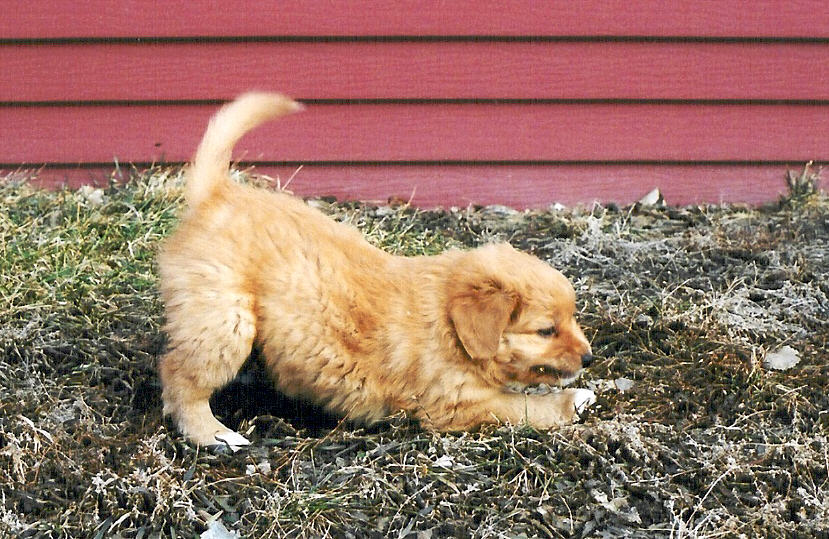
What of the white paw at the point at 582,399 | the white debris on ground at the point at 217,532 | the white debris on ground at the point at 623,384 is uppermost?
the white paw at the point at 582,399

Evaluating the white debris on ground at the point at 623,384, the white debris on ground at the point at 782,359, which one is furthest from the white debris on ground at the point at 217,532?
the white debris on ground at the point at 782,359

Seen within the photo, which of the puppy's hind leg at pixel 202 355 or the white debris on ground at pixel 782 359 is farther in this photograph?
the white debris on ground at pixel 782 359

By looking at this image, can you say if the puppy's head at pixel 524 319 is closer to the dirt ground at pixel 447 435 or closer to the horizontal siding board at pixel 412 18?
the dirt ground at pixel 447 435

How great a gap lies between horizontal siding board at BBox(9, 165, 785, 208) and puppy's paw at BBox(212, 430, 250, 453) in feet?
8.08

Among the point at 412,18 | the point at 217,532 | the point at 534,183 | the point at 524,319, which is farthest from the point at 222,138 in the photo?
the point at 534,183

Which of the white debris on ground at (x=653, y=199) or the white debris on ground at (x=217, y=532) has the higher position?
the white debris on ground at (x=653, y=199)

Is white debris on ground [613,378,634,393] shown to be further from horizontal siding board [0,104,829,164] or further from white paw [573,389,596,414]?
horizontal siding board [0,104,829,164]

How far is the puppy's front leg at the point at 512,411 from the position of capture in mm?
3471

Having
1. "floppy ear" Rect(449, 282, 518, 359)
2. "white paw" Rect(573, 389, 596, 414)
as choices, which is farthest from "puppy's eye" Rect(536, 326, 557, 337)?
"white paw" Rect(573, 389, 596, 414)

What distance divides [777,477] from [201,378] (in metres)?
1.84

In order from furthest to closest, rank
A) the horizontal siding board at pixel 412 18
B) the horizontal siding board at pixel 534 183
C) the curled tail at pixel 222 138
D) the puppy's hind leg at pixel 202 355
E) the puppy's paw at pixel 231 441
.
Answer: the horizontal siding board at pixel 534 183 < the horizontal siding board at pixel 412 18 < the curled tail at pixel 222 138 < the puppy's paw at pixel 231 441 < the puppy's hind leg at pixel 202 355

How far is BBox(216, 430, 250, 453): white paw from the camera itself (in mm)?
3416

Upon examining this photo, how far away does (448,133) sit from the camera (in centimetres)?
567

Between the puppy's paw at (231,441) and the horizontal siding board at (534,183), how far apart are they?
246 cm
